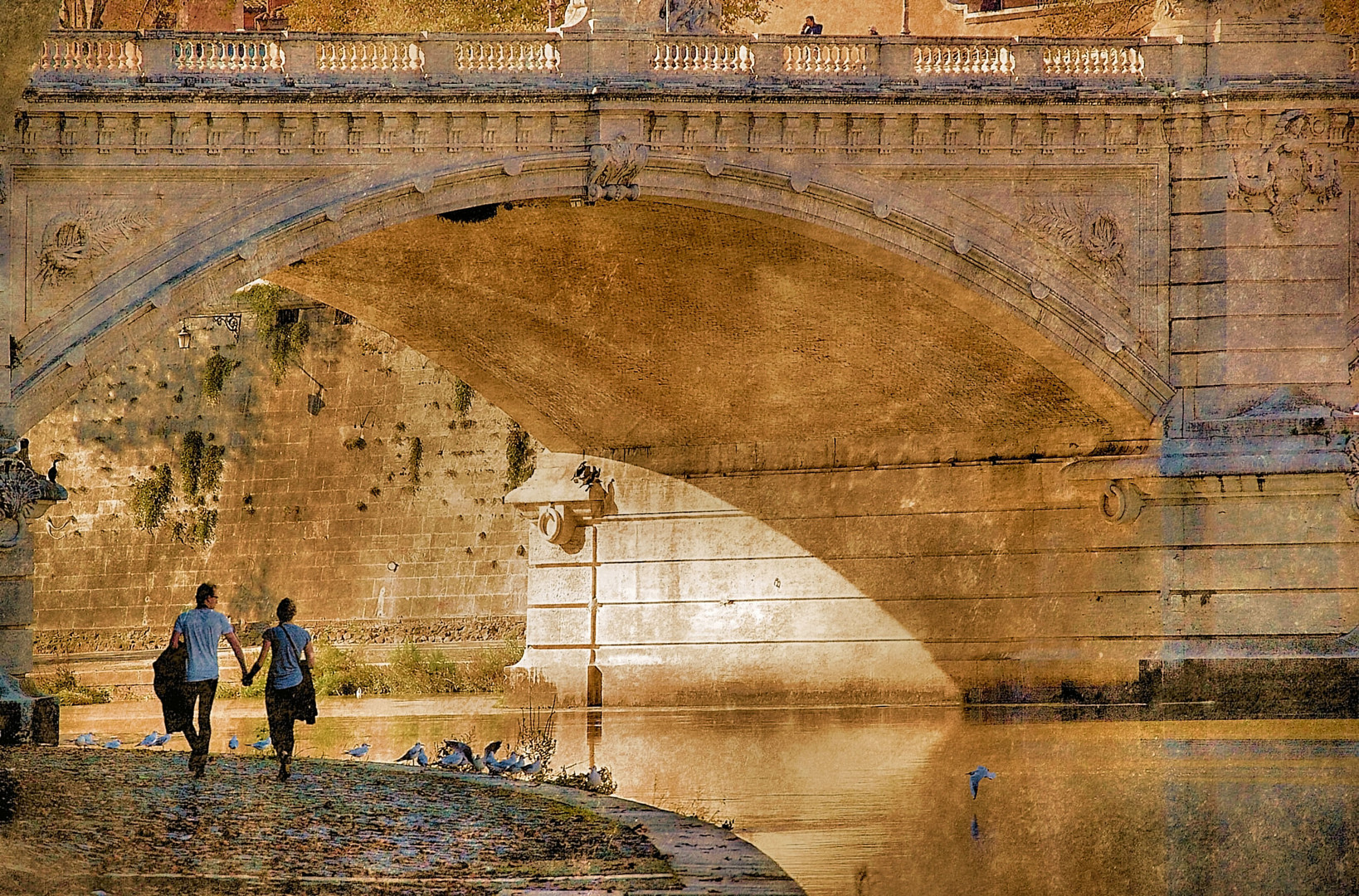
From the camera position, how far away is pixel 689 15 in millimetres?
20797

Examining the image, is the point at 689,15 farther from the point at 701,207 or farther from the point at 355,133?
the point at 355,133

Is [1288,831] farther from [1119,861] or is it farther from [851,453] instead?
[851,453]

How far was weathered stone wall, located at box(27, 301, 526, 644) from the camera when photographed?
94.1ft

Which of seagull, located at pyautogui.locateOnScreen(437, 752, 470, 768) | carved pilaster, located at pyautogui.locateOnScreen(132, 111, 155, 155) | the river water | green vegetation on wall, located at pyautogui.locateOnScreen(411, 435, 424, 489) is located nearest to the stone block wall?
the river water

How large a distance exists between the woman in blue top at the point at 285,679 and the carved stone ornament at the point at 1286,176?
1075cm

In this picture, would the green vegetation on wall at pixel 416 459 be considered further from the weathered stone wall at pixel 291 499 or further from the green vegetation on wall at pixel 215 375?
the green vegetation on wall at pixel 215 375

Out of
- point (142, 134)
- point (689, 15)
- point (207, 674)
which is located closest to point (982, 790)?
point (207, 674)

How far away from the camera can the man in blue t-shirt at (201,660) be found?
13203 millimetres

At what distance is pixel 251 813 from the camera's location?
12.2 metres

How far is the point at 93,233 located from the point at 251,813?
6.98 meters

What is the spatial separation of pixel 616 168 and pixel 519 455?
10.7 m

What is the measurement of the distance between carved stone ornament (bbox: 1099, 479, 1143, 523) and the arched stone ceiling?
2.21ft

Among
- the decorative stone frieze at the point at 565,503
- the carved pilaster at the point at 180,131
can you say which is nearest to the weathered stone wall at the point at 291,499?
the decorative stone frieze at the point at 565,503

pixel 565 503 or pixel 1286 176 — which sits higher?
pixel 1286 176
